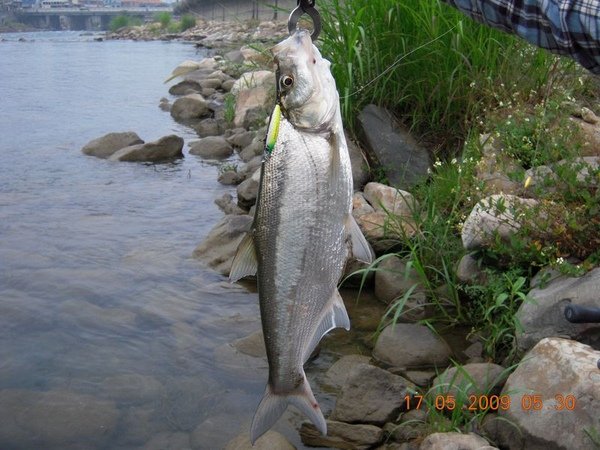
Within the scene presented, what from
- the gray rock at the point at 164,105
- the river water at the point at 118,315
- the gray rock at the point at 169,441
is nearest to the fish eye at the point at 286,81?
the river water at the point at 118,315

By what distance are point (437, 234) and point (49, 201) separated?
5357 mm

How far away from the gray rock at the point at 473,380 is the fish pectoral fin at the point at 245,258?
1.44 meters

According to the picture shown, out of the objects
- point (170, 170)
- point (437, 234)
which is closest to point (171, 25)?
point (170, 170)

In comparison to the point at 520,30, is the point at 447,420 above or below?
below

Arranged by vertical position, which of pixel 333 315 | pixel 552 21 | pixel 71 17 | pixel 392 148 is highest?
pixel 552 21

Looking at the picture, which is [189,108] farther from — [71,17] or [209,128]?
[71,17]

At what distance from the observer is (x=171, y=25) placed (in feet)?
232

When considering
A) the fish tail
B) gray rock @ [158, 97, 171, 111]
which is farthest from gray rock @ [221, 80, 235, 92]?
the fish tail

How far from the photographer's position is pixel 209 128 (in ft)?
43.4

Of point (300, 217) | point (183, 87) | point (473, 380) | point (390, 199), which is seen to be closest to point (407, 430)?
point (473, 380)

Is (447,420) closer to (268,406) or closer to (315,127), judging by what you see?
(268,406)

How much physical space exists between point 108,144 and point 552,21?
32.7 feet

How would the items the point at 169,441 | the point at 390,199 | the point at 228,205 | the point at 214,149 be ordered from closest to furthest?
the point at 169,441
the point at 390,199
the point at 228,205
the point at 214,149

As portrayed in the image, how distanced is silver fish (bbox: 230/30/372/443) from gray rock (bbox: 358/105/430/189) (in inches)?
147
